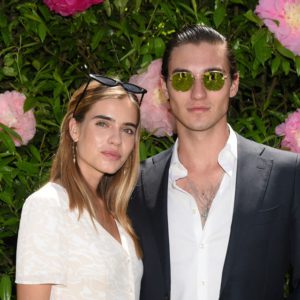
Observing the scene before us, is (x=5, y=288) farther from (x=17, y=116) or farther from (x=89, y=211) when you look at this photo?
(x=17, y=116)

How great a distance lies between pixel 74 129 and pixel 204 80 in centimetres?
49

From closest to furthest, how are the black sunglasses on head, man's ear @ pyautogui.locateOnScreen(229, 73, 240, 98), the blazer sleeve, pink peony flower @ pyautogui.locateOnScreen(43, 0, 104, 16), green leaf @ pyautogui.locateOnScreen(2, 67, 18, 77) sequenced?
the blazer sleeve
the black sunglasses on head
man's ear @ pyautogui.locateOnScreen(229, 73, 240, 98)
pink peony flower @ pyautogui.locateOnScreen(43, 0, 104, 16)
green leaf @ pyautogui.locateOnScreen(2, 67, 18, 77)

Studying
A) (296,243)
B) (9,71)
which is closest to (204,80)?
(296,243)

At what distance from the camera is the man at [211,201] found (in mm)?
3340

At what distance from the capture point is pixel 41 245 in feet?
10.2

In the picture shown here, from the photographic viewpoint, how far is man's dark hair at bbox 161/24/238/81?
11.8 ft

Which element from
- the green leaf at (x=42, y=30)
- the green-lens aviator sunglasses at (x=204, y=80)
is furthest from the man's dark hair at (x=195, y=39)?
the green leaf at (x=42, y=30)

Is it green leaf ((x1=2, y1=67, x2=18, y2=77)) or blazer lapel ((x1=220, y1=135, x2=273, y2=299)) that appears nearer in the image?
blazer lapel ((x1=220, y1=135, x2=273, y2=299))

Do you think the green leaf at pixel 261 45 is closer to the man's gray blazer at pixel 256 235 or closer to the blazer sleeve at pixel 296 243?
the man's gray blazer at pixel 256 235

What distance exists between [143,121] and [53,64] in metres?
0.48

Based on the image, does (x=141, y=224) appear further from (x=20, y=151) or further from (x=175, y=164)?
(x=20, y=151)

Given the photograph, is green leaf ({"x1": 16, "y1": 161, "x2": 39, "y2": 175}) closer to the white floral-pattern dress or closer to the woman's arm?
the white floral-pattern dress

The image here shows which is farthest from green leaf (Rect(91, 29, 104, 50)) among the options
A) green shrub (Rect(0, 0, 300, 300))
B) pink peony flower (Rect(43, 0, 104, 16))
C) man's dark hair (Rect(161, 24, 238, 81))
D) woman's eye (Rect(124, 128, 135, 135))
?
woman's eye (Rect(124, 128, 135, 135))

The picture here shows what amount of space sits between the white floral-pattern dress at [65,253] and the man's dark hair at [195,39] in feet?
2.26
